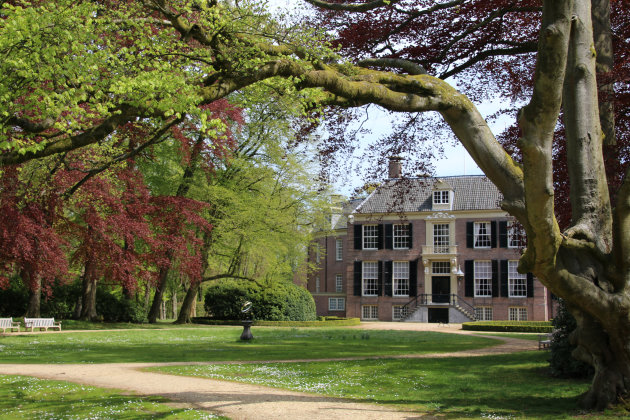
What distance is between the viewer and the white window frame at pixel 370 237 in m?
40.5

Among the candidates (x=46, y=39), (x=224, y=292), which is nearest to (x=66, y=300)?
(x=224, y=292)

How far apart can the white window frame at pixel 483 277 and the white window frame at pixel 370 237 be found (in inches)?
273

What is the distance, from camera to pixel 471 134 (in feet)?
21.6

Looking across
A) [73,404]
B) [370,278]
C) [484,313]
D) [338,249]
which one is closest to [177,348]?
[73,404]

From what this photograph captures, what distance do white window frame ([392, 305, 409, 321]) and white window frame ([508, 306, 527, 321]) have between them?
256 inches

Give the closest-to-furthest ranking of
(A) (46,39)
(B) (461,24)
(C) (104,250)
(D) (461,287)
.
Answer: (A) (46,39) → (B) (461,24) → (C) (104,250) → (D) (461,287)

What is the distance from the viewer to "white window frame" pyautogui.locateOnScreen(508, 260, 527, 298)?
36.6 meters

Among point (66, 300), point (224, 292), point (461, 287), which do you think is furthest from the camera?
point (461, 287)

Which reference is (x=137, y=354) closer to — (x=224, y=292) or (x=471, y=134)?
(x=471, y=134)

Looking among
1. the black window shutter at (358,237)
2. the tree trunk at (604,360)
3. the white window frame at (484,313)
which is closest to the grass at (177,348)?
the tree trunk at (604,360)

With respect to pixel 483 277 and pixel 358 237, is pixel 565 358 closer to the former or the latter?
pixel 483 277

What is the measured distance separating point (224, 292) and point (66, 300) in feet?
26.4

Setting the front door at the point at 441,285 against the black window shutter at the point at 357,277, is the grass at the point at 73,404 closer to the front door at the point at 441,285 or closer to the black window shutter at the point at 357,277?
the black window shutter at the point at 357,277

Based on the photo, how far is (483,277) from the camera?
3794 centimetres
